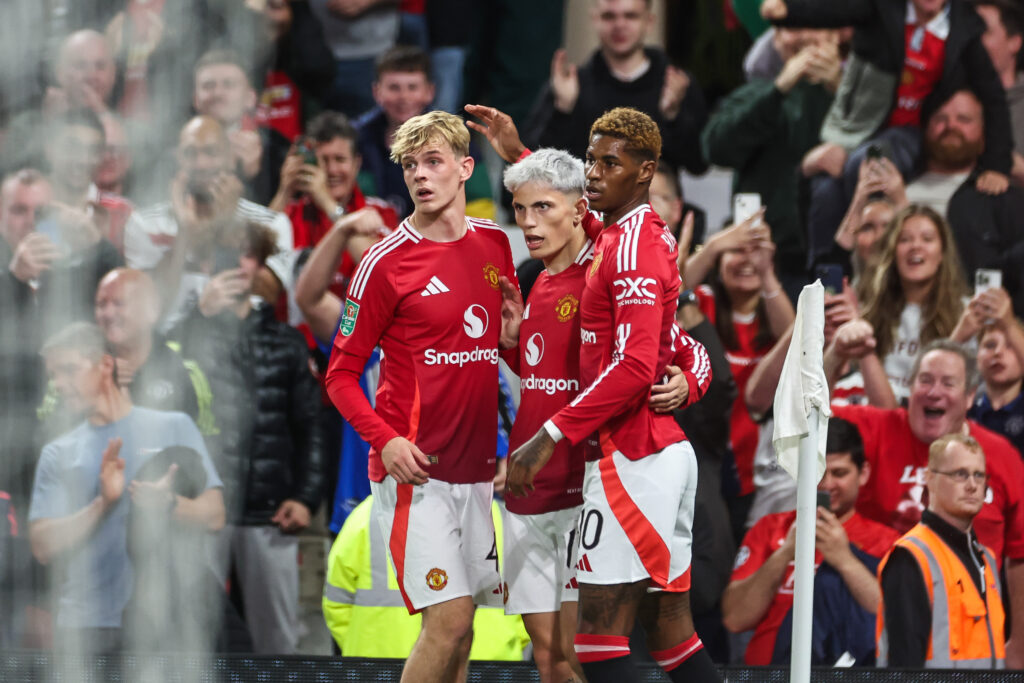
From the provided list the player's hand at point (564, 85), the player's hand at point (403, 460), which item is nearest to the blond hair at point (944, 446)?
the player's hand at point (403, 460)

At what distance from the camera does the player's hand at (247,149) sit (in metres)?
6.30

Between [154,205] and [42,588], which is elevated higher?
[154,205]

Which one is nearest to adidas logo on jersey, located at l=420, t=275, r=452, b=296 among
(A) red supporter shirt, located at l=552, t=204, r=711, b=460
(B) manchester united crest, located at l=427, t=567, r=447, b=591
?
(A) red supporter shirt, located at l=552, t=204, r=711, b=460

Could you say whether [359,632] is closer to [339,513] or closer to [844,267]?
[339,513]

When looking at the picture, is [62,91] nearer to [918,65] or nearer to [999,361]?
[999,361]

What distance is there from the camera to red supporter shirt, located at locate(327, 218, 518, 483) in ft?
12.5

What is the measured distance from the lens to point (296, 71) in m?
6.81

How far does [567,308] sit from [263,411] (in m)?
2.05

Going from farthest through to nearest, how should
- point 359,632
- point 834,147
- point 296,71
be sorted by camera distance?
point 296,71 → point 834,147 → point 359,632

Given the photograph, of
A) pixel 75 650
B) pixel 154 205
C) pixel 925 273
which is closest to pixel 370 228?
pixel 154 205

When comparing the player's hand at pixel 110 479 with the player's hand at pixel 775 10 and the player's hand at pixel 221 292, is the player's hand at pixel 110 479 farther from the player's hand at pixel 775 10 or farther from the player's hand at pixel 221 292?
the player's hand at pixel 775 10

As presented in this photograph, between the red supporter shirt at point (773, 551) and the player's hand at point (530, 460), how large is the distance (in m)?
1.95

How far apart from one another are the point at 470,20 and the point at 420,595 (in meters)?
4.20

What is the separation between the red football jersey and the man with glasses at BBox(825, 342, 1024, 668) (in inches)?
76.3
